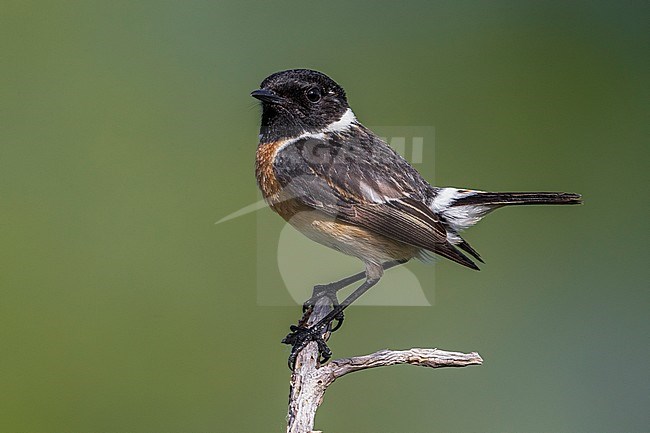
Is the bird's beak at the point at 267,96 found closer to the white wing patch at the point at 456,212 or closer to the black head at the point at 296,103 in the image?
the black head at the point at 296,103

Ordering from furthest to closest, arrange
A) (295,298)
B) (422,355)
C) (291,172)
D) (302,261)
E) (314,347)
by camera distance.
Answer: (302,261) → (295,298) → (291,172) → (314,347) → (422,355)

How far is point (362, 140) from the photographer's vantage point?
11.2 feet

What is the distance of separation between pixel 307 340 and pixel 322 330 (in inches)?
4.5

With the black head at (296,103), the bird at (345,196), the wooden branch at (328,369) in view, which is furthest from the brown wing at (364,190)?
the wooden branch at (328,369)

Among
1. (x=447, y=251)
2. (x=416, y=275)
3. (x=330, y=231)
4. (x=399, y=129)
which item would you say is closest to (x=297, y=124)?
(x=330, y=231)

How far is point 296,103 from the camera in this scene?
3.42 metres

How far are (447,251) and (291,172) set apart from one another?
698mm

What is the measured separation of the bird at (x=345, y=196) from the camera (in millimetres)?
3150

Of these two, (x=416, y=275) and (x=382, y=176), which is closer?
(x=382, y=176)

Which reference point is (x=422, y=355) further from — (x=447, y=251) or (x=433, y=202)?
(x=433, y=202)

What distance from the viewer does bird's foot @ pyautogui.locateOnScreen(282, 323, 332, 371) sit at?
3.00m

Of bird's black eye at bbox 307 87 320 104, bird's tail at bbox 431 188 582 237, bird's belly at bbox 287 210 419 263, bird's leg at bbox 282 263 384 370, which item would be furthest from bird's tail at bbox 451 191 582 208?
bird's black eye at bbox 307 87 320 104

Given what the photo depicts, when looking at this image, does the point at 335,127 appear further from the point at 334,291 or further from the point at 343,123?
the point at 334,291

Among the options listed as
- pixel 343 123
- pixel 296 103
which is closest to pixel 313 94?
pixel 296 103
